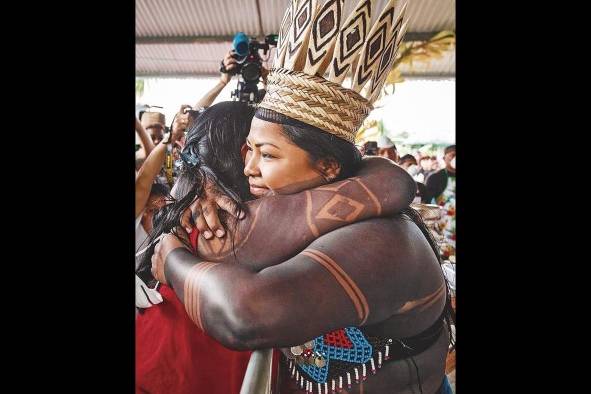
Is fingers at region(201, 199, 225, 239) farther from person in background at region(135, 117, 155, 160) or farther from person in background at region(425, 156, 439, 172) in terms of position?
person in background at region(425, 156, 439, 172)

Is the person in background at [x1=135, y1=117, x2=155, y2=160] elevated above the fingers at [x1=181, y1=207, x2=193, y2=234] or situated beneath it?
elevated above

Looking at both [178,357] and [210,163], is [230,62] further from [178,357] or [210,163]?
[178,357]

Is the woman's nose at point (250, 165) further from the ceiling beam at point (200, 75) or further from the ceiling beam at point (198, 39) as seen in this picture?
the ceiling beam at point (198, 39)

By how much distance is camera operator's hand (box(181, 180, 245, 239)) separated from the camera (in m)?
1.72

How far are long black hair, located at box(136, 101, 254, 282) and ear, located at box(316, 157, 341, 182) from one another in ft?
0.87

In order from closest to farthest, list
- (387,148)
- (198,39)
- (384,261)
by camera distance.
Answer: (384,261) < (387,148) < (198,39)

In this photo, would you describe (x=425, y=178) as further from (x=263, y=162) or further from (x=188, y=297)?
(x=188, y=297)

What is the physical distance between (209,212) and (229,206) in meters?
0.07

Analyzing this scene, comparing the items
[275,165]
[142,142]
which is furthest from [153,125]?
[275,165]

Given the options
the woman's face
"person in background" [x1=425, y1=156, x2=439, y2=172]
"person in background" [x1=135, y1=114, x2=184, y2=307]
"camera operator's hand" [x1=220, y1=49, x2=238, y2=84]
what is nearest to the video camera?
"camera operator's hand" [x1=220, y1=49, x2=238, y2=84]

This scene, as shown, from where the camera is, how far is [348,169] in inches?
67.3

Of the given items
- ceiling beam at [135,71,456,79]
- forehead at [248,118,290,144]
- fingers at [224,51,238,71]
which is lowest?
forehead at [248,118,290,144]

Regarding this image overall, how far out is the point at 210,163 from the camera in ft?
5.74
